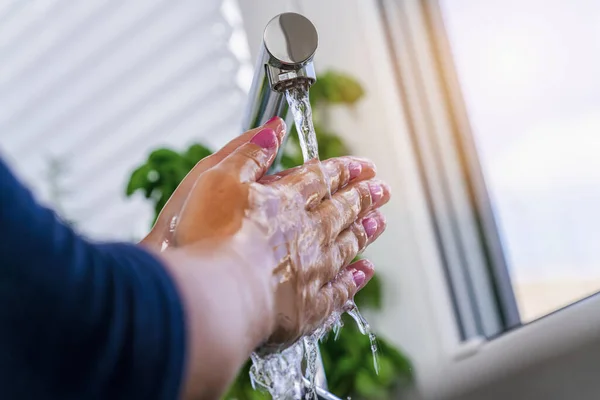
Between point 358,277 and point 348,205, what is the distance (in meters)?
0.05

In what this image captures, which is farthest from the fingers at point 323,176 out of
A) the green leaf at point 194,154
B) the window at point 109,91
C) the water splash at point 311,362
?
the window at point 109,91

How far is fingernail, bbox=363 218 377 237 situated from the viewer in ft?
1.90

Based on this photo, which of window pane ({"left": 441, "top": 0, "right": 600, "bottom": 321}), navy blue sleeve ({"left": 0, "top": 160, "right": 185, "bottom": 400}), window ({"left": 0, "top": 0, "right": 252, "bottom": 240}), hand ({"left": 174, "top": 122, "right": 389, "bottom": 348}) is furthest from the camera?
window ({"left": 0, "top": 0, "right": 252, "bottom": 240})

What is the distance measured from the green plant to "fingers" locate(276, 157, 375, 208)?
2.46ft

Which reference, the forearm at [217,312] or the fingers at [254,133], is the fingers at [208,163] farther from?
the forearm at [217,312]

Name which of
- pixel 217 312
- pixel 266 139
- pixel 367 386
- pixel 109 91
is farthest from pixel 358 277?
pixel 109 91

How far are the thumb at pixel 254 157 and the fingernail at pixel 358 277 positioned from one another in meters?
0.12

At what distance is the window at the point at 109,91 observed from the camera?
1.76 metres

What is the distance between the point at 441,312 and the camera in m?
1.34

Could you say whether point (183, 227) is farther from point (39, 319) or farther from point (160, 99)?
point (160, 99)

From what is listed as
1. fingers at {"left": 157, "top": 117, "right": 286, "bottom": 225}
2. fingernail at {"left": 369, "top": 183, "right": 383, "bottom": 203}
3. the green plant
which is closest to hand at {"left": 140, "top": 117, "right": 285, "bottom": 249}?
fingers at {"left": 157, "top": 117, "right": 286, "bottom": 225}

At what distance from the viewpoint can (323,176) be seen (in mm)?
517

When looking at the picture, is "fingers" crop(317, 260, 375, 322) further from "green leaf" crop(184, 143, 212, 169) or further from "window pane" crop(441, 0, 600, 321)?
"green leaf" crop(184, 143, 212, 169)

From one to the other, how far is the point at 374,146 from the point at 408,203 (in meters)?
0.13
